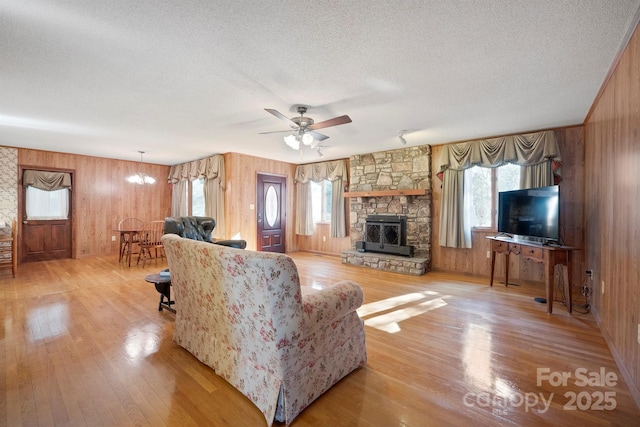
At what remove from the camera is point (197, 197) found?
7.47 meters

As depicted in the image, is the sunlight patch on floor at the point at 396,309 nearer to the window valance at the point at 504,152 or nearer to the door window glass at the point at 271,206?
the window valance at the point at 504,152

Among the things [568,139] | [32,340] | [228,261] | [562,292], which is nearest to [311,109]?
[228,261]

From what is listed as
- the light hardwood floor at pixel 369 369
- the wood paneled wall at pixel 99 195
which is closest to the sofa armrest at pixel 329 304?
the light hardwood floor at pixel 369 369

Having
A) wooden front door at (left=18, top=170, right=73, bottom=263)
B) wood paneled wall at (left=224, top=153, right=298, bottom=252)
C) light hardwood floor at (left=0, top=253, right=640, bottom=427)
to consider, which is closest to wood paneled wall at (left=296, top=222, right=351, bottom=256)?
wood paneled wall at (left=224, top=153, right=298, bottom=252)

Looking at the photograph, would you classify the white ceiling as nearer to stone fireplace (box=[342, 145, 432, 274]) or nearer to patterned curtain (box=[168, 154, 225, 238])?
stone fireplace (box=[342, 145, 432, 274])

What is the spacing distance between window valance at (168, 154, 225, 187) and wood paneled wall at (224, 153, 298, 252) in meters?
0.16

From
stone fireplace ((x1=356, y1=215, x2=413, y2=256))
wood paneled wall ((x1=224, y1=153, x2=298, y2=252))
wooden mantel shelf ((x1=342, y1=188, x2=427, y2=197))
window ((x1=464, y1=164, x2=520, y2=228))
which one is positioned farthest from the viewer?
wood paneled wall ((x1=224, y1=153, x2=298, y2=252))

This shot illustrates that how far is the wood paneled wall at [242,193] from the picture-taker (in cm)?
620

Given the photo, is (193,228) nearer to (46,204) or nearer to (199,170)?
(199,170)

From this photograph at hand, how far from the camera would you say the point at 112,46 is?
2.16m

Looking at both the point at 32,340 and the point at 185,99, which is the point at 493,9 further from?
the point at 32,340

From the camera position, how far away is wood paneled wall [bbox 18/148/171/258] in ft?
20.7

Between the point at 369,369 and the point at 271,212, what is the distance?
214 inches

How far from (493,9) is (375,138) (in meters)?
3.19
